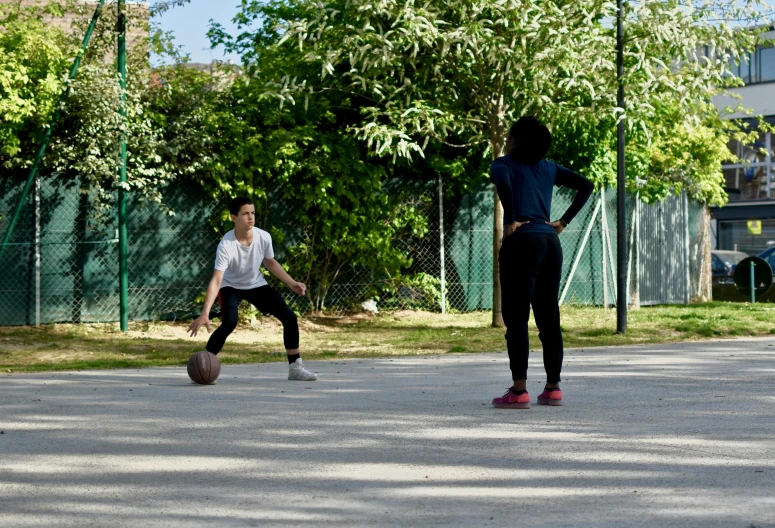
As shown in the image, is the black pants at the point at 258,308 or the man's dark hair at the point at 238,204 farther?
the black pants at the point at 258,308

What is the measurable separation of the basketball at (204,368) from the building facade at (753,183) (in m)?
39.2

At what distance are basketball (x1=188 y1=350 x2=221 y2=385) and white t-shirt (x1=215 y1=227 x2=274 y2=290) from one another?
0.71 meters

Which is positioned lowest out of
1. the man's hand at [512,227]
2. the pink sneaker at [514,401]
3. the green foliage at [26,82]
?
the pink sneaker at [514,401]

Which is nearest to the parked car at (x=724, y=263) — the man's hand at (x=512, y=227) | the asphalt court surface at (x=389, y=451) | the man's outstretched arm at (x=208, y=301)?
the asphalt court surface at (x=389, y=451)

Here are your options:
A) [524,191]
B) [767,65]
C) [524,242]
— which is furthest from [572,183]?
[767,65]

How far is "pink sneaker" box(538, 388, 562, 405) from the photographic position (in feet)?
27.3

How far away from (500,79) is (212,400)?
7.97m

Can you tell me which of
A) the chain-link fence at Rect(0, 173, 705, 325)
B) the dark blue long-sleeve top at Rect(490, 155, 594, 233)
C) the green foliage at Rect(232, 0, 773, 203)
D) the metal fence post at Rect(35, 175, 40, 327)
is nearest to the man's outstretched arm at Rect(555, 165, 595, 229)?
the dark blue long-sleeve top at Rect(490, 155, 594, 233)

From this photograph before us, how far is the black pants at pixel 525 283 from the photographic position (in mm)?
7949

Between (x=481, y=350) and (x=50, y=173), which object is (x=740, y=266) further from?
(x=50, y=173)

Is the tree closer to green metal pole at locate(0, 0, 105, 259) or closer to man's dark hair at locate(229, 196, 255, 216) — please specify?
green metal pole at locate(0, 0, 105, 259)

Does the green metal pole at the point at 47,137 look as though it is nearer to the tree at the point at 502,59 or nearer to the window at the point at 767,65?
the tree at the point at 502,59

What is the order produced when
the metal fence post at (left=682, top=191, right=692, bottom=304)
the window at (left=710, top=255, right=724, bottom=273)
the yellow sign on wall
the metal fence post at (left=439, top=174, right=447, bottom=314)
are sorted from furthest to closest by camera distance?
1. the yellow sign on wall
2. the window at (left=710, top=255, right=724, bottom=273)
3. the metal fence post at (left=682, top=191, right=692, bottom=304)
4. the metal fence post at (left=439, top=174, right=447, bottom=314)

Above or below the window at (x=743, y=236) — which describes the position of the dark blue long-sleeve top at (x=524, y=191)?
below
